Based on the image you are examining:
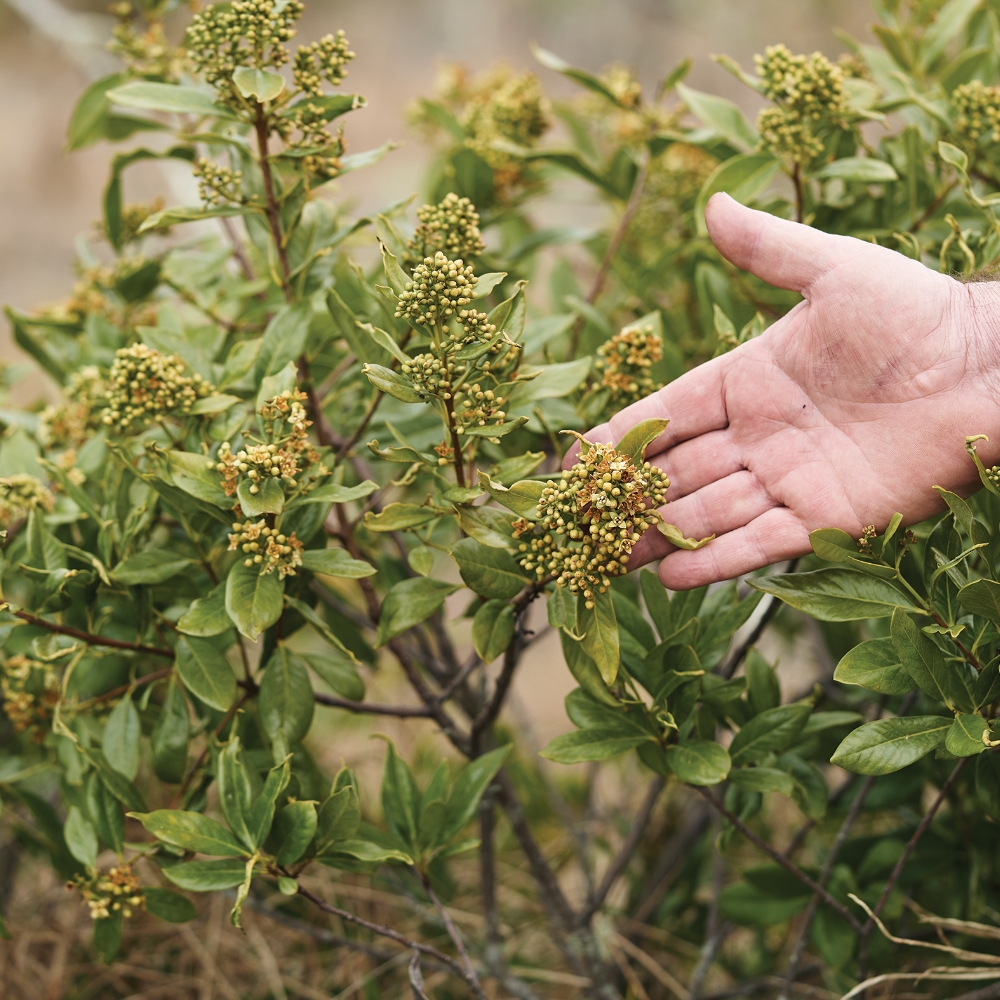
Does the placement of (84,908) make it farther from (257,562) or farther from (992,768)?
(992,768)

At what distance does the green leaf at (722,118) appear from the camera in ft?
5.11

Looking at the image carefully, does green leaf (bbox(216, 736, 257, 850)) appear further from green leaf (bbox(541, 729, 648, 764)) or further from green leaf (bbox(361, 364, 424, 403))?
green leaf (bbox(361, 364, 424, 403))

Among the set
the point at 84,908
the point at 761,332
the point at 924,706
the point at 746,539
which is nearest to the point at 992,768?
the point at 924,706

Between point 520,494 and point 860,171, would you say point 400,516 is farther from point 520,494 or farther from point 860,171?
point 860,171

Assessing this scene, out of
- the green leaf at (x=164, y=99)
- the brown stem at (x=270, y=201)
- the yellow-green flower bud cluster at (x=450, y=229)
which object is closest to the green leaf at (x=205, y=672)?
the brown stem at (x=270, y=201)

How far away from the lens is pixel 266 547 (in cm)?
112

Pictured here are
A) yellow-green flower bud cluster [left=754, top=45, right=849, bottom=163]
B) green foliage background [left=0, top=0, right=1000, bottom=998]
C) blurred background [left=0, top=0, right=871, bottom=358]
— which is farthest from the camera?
blurred background [left=0, top=0, right=871, bottom=358]

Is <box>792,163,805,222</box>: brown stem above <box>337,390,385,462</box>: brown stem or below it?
above

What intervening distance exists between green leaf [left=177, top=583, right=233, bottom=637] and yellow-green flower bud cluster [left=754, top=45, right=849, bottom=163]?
1164mm

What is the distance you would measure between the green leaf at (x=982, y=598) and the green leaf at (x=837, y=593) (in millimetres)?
86

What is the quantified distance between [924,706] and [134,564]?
4.56 ft

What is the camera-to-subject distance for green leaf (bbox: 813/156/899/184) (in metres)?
1.40

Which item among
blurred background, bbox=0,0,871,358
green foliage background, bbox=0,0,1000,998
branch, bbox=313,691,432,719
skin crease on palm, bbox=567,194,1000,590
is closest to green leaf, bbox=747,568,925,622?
green foliage background, bbox=0,0,1000,998

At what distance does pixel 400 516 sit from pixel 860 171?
979 mm
